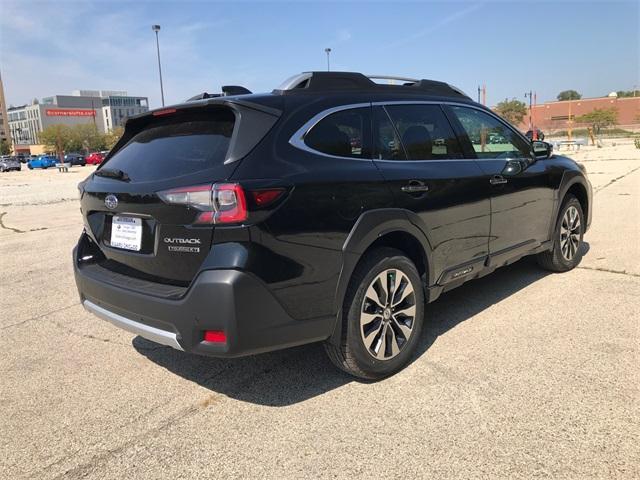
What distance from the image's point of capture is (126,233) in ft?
10.1

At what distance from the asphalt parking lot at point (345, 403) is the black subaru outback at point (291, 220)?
414 millimetres

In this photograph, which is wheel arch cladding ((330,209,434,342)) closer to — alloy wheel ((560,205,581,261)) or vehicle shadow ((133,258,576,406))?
vehicle shadow ((133,258,576,406))

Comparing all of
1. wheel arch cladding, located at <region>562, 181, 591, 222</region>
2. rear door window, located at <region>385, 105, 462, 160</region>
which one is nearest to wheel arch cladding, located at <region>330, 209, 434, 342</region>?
rear door window, located at <region>385, 105, 462, 160</region>

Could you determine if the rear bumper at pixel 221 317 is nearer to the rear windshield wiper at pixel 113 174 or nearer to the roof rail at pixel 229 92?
the rear windshield wiper at pixel 113 174

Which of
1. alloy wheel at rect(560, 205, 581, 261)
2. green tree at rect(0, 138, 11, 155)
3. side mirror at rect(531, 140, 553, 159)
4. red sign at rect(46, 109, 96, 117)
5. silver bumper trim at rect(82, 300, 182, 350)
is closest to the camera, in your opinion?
silver bumper trim at rect(82, 300, 182, 350)

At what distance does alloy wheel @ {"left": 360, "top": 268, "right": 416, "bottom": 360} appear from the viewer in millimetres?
3143

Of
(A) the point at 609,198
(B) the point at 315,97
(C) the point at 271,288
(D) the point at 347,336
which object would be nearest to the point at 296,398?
(D) the point at 347,336

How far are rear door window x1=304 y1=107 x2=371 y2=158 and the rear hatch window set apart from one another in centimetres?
Result: 49

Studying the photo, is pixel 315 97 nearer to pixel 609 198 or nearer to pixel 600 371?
pixel 600 371

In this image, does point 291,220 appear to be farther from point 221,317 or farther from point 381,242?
point 381,242

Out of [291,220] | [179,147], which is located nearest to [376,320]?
[291,220]

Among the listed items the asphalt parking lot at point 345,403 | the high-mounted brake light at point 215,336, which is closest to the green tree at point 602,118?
the asphalt parking lot at point 345,403

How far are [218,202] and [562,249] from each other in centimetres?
414

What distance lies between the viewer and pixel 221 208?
2572mm
